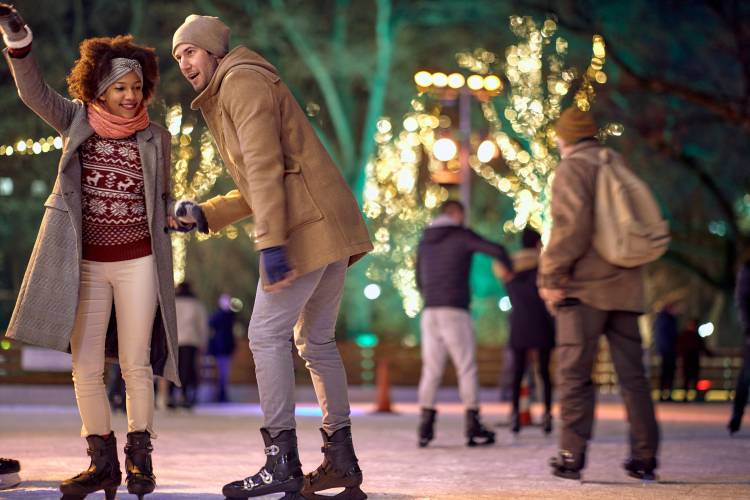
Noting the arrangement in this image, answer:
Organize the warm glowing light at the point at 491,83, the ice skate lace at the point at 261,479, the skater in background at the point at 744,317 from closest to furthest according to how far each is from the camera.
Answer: the ice skate lace at the point at 261,479 → the skater in background at the point at 744,317 → the warm glowing light at the point at 491,83

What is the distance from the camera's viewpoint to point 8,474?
23.0 ft

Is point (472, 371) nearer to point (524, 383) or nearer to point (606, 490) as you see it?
point (524, 383)

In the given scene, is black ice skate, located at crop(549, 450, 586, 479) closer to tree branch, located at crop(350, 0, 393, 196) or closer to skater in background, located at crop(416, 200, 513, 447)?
skater in background, located at crop(416, 200, 513, 447)

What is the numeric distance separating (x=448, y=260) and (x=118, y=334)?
218 inches

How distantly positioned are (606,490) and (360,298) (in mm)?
26581

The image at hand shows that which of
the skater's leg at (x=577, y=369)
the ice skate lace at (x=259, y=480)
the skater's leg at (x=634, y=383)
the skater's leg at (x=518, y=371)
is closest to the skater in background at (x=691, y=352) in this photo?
the skater's leg at (x=518, y=371)

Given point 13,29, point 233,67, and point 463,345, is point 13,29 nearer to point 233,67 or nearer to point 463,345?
point 233,67

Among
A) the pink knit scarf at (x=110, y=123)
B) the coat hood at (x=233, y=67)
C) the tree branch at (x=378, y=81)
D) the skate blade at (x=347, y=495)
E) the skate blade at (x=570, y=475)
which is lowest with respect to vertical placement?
the skate blade at (x=570, y=475)

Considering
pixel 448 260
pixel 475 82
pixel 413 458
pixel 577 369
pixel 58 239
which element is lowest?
pixel 413 458

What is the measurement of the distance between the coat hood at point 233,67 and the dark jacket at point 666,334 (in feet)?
63.7

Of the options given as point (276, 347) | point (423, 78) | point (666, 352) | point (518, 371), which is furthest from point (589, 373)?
point (666, 352)

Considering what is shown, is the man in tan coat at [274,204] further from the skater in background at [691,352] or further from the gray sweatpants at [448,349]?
the skater in background at [691,352]

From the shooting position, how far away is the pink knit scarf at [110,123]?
6.30 meters

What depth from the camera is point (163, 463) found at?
9.20m
